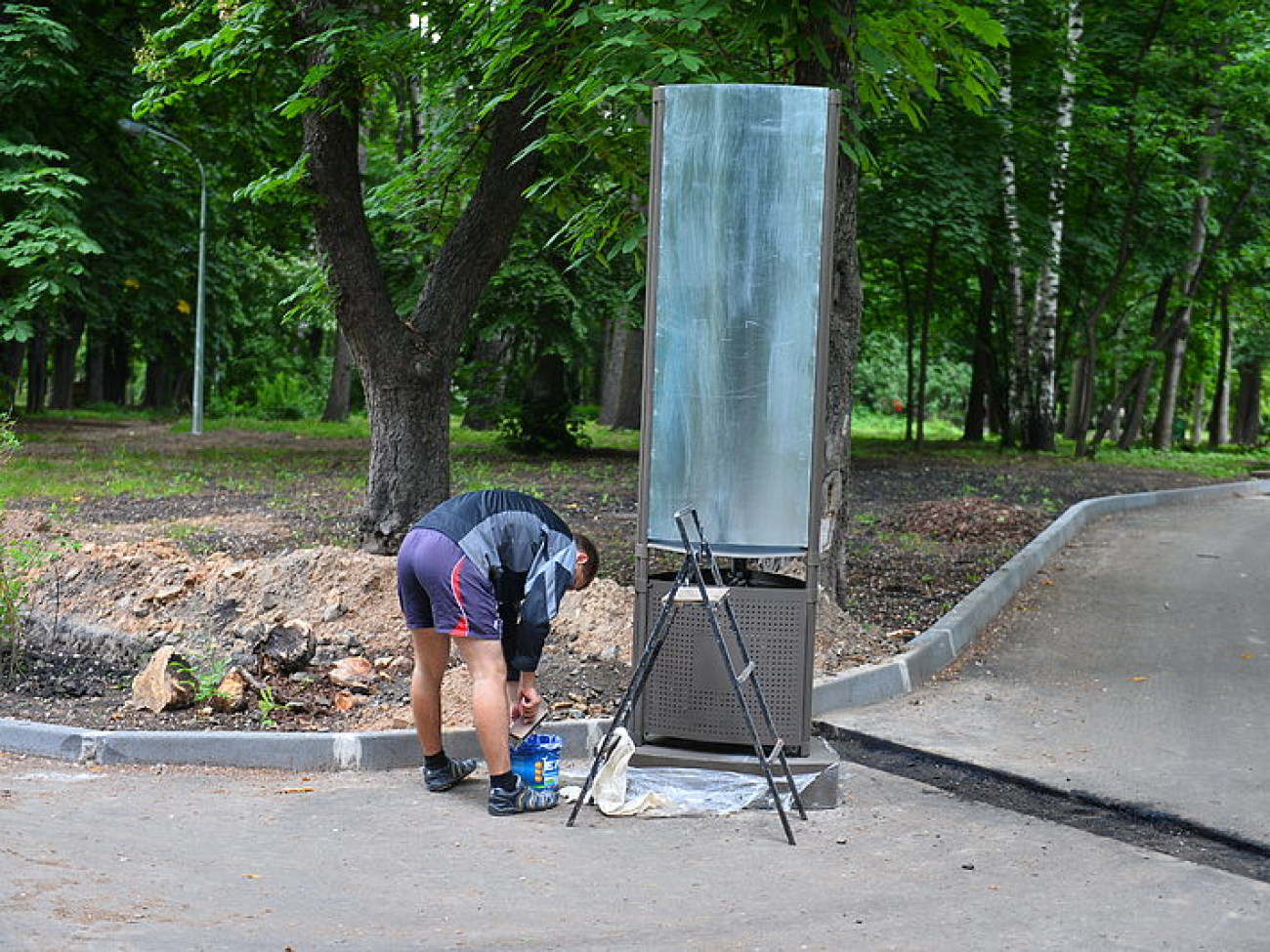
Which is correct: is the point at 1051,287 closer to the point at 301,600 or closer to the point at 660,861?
the point at 301,600

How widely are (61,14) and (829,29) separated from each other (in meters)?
17.1

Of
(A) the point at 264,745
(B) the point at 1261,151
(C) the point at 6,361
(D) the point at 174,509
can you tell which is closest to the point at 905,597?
(A) the point at 264,745

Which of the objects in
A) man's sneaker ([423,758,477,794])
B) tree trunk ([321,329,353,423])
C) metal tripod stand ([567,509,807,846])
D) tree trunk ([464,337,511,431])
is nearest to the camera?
metal tripod stand ([567,509,807,846])

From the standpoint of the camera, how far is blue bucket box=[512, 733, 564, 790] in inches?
245

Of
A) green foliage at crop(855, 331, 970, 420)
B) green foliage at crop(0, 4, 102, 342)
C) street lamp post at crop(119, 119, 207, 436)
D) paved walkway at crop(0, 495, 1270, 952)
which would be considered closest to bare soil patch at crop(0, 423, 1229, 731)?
paved walkway at crop(0, 495, 1270, 952)

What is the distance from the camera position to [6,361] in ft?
105

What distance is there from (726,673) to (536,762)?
0.97 meters

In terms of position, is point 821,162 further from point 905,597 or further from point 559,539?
point 905,597

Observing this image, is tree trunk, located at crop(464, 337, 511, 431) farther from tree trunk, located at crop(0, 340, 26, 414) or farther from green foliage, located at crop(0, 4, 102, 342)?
tree trunk, located at crop(0, 340, 26, 414)

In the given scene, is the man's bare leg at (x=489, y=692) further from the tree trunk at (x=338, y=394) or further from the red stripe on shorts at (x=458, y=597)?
the tree trunk at (x=338, y=394)

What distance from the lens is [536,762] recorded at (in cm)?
622

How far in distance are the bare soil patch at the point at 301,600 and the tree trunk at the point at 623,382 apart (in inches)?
542

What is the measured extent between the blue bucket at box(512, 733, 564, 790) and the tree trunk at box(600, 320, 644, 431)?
21.9 m

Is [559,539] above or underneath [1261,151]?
underneath
